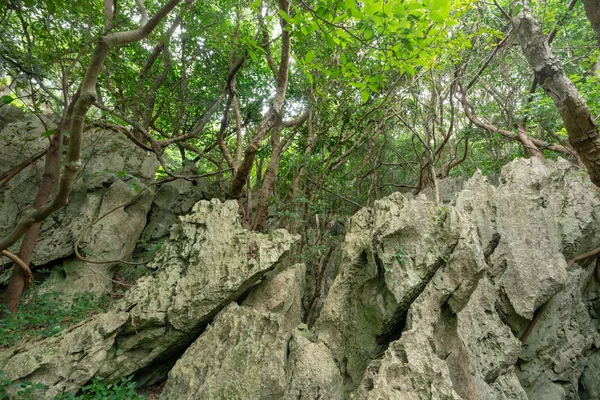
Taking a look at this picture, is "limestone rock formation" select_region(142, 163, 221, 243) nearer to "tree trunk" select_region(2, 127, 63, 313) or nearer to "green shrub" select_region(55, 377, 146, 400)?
"tree trunk" select_region(2, 127, 63, 313)

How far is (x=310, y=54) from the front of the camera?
3.34 metres

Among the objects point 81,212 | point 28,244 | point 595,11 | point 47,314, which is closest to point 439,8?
point 595,11

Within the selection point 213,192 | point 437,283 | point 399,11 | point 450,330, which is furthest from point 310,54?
point 213,192

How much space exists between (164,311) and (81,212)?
13.1 ft

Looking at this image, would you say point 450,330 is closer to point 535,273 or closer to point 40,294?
point 535,273

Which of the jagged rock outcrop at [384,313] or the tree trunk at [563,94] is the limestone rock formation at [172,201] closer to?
the jagged rock outcrop at [384,313]

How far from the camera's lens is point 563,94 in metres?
3.25

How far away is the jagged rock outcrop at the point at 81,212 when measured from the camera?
6.89 meters

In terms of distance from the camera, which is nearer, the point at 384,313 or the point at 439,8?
the point at 439,8

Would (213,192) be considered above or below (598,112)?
below

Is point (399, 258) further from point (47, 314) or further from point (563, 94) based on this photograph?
point (47, 314)

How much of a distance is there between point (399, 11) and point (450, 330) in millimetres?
4407

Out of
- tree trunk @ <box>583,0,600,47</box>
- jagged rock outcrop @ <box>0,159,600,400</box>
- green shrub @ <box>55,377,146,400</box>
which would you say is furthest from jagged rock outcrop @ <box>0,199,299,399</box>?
tree trunk @ <box>583,0,600,47</box>

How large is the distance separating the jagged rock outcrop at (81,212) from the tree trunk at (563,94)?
6679 mm
